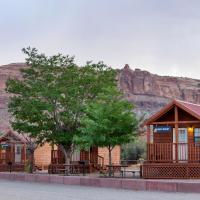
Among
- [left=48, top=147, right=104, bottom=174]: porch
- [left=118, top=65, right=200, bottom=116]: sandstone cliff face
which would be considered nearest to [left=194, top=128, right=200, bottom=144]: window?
[left=48, top=147, right=104, bottom=174]: porch

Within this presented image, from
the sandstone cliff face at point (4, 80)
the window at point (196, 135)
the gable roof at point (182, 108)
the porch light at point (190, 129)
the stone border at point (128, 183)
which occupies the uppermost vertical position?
the sandstone cliff face at point (4, 80)

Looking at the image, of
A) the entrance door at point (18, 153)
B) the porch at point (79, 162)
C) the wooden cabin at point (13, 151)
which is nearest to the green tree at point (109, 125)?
the porch at point (79, 162)

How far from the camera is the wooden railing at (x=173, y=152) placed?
24.8 metres

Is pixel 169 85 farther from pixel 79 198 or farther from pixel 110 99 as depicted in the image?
pixel 79 198

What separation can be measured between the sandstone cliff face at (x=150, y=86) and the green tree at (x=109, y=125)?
99063 millimetres

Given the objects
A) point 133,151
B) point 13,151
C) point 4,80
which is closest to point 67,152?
point 13,151

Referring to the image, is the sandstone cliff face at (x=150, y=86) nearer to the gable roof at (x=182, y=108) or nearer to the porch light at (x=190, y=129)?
the porch light at (x=190, y=129)

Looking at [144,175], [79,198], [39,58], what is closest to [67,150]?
[39,58]

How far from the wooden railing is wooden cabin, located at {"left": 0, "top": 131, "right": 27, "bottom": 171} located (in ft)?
54.6

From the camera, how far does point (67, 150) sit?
3209cm

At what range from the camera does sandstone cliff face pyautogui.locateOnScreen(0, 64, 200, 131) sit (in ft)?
447

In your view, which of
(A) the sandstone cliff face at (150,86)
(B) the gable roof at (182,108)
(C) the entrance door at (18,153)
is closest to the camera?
(B) the gable roof at (182,108)

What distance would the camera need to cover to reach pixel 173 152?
2573 centimetres

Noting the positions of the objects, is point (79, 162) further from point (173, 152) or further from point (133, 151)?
point (133, 151)
